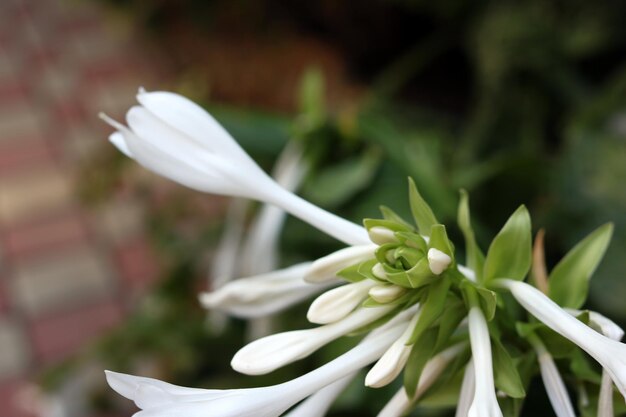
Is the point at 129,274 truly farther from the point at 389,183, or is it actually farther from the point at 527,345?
the point at 527,345

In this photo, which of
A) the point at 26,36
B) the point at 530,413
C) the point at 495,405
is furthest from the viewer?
the point at 26,36

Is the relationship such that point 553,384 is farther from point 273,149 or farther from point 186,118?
point 273,149

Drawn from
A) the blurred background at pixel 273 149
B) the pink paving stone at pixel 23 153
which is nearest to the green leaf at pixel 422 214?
the blurred background at pixel 273 149

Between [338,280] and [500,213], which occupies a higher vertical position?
[500,213]

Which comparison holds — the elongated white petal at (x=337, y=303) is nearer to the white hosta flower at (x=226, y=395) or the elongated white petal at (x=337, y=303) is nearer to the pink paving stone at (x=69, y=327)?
the white hosta flower at (x=226, y=395)

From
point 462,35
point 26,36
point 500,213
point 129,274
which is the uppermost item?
point 26,36

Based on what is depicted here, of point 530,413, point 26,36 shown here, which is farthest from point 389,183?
point 26,36
